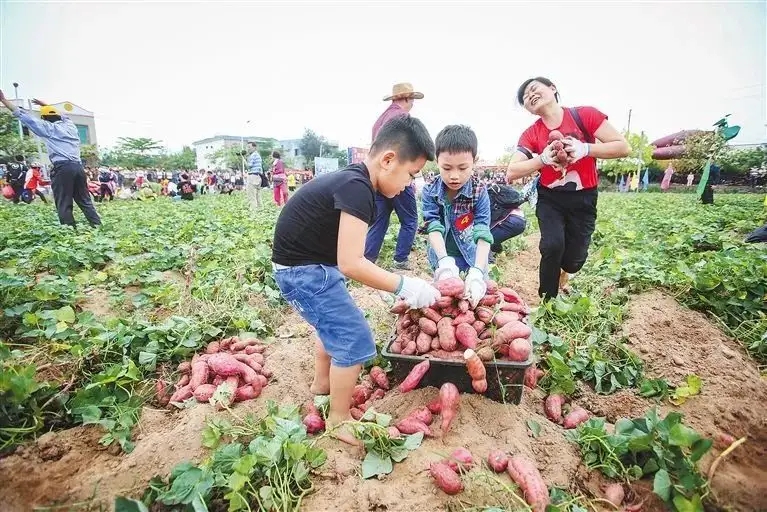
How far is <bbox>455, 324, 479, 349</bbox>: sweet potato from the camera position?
6.60 ft

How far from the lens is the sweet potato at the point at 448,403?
188cm

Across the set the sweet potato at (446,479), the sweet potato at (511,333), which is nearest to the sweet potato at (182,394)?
the sweet potato at (446,479)

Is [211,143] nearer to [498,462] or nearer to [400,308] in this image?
[400,308]

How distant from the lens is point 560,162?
9.80ft

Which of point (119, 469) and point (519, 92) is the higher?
point (519, 92)

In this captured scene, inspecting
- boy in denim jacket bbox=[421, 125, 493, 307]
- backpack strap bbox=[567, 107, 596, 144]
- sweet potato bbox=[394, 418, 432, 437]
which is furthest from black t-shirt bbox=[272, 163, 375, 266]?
backpack strap bbox=[567, 107, 596, 144]

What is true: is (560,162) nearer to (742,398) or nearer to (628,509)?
(742,398)

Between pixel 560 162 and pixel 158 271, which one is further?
pixel 158 271

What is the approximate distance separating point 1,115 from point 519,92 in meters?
29.7

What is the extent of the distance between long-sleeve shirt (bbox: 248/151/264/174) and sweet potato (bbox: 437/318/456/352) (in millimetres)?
9994

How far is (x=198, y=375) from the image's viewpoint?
8.04 ft

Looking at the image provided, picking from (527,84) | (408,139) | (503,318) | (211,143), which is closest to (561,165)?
(527,84)

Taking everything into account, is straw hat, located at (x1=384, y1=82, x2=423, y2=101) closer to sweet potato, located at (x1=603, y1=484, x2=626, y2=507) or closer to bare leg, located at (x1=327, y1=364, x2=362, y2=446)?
bare leg, located at (x1=327, y1=364, x2=362, y2=446)

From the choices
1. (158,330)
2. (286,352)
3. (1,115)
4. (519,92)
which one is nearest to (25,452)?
(158,330)
